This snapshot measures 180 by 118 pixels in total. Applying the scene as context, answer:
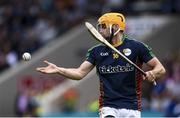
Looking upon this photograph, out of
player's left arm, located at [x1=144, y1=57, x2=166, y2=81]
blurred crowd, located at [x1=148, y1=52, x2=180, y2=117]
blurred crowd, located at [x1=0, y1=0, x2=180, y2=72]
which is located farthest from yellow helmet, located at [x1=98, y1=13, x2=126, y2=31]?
blurred crowd, located at [x1=0, y1=0, x2=180, y2=72]

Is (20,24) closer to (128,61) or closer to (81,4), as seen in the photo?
(81,4)

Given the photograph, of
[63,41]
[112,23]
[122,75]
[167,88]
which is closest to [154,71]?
[122,75]

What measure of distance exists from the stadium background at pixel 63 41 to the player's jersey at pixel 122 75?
9501 mm

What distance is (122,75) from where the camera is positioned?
10.9m

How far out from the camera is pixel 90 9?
25688 millimetres

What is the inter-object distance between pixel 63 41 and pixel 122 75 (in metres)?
14.3

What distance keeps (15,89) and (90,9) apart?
3409 millimetres

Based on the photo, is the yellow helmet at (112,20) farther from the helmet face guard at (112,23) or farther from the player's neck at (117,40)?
the player's neck at (117,40)

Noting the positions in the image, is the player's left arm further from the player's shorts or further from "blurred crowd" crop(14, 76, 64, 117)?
"blurred crowd" crop(14, 76, 64, 117)

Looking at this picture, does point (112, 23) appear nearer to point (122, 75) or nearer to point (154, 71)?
point (122, 75)

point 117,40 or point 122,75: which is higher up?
point 117,40

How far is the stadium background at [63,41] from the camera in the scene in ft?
73.5

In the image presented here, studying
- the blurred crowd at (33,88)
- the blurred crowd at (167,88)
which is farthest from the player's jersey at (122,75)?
the blurred crowd at (33,88)

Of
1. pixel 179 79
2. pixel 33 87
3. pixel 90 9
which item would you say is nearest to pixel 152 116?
pixel 179 79
